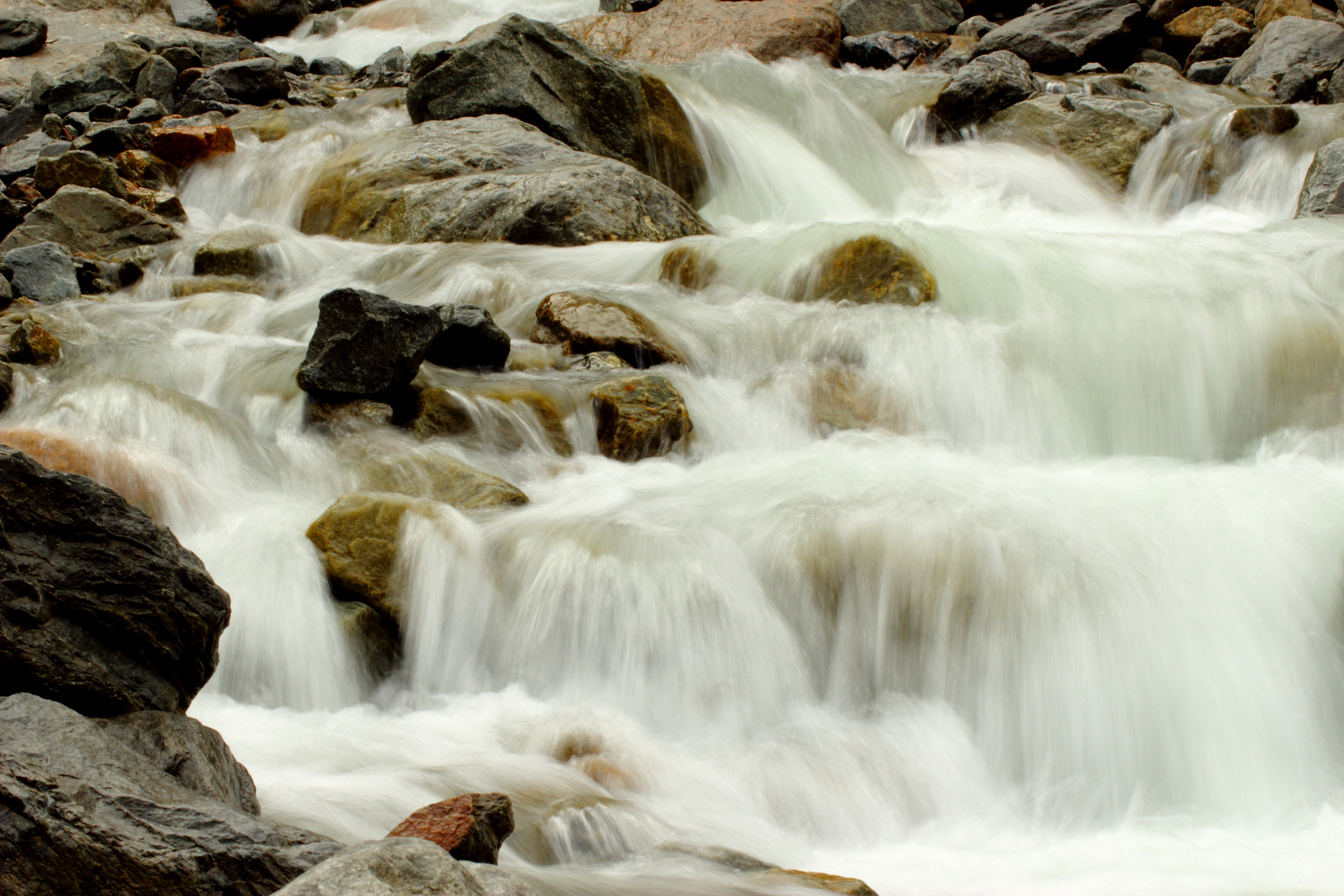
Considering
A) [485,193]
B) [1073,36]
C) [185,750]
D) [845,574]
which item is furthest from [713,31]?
[185,750]

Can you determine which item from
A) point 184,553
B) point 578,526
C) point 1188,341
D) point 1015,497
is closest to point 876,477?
point 1015,497

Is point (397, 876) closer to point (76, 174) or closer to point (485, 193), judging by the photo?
point (485, 193)

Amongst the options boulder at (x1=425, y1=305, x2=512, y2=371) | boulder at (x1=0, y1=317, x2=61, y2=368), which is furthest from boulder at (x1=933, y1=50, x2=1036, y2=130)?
boulder at (x1=0, y1=317, x2=61, y2=368)

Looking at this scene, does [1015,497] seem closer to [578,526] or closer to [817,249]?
[578,526]

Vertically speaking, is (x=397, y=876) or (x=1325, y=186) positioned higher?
(x=1325, y=186)

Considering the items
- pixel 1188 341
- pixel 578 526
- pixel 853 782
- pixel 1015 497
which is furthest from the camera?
pixel 1188 341

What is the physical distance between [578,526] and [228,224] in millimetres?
6499

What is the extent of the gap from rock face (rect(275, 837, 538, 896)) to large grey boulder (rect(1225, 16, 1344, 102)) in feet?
45.3

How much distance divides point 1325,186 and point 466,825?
8.90 metres

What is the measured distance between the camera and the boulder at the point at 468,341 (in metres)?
5.71

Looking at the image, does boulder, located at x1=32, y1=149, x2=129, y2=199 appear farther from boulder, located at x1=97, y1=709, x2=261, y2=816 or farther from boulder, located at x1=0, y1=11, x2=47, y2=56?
boulder, located at x1=97, y1=709, x2=261, y2=816

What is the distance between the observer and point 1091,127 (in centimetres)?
1107

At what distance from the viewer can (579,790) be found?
2.99m

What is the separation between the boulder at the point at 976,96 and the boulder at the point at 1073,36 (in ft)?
8.41
